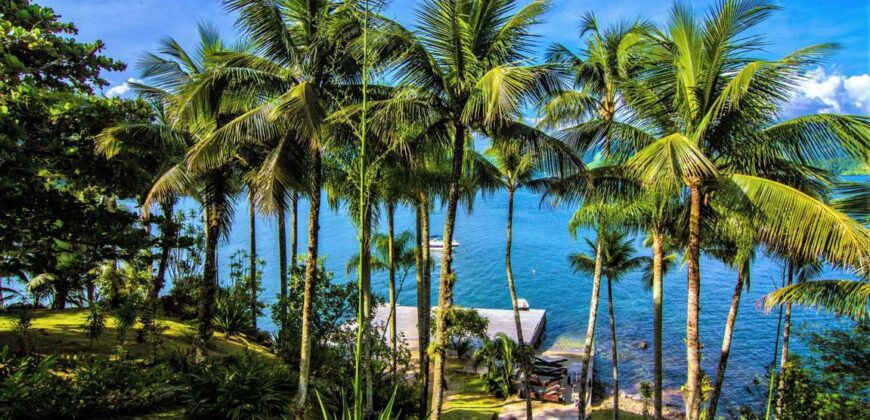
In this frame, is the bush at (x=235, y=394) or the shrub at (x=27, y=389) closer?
the shrub at (x=27, y=389)

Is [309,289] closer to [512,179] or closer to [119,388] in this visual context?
[119,388]

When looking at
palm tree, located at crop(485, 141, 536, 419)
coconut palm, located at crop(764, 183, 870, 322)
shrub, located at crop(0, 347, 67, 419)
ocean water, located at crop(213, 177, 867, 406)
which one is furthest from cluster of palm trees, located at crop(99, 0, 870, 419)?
palm tree, located at crop(485, 141, 536, 419)

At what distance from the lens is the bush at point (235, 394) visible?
7.48 metres

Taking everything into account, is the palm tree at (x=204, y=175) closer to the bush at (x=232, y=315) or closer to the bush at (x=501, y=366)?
the bush at (x=232, y=315)

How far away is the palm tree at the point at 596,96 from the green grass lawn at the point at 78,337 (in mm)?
10047

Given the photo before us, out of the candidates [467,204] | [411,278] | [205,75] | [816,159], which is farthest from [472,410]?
[411,278]

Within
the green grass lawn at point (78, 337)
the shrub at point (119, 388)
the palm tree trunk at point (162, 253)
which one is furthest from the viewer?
the green grass lawn at point (78, 337)

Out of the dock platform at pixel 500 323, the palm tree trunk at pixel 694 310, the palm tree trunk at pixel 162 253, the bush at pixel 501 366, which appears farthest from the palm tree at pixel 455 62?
the dock platform at pixel 500 323

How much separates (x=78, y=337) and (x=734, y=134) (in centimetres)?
1332

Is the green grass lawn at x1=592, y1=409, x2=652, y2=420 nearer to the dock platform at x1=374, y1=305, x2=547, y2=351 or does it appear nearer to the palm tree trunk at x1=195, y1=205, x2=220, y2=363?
Answer: the dock platform at x1=374, y1=305, x2=547, y2=351

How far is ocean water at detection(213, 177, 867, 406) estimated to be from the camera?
72.5ft

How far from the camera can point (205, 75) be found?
21.5 feet

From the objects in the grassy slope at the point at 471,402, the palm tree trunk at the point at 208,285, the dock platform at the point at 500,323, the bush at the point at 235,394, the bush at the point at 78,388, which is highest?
the palm tree trunk at the point at 208,285

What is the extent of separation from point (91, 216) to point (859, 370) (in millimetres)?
12146
